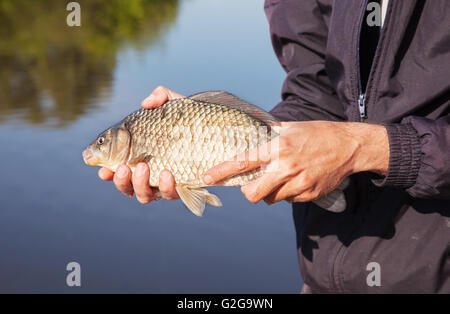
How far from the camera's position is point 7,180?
5.06m

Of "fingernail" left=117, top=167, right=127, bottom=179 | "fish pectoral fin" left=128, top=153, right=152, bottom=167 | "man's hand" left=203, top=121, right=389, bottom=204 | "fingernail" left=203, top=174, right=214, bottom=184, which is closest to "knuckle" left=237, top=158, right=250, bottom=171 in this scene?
"man's hand" left=203, top=121, right=389, bottom=204

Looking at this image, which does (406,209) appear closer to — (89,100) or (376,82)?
(376,82)

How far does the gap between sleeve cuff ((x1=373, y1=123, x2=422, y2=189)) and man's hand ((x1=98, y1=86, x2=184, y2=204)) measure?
0.71 meters

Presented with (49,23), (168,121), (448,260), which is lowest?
(448,260)

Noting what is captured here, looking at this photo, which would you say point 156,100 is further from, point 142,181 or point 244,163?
point 244,163

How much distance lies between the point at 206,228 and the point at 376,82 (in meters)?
2.87

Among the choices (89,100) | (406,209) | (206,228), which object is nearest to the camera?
(406,209)

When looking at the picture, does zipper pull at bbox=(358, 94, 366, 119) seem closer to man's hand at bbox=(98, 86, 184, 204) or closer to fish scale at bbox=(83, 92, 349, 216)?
fish scale at bbox=(83, 92, 349, 216)

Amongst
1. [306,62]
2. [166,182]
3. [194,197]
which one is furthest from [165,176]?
[306,62]

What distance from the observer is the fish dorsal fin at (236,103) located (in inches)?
67.6

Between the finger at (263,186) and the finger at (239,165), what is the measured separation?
5 cm

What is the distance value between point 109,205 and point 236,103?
3122 mm

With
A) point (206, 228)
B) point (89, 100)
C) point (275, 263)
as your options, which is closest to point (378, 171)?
point (275, 263)

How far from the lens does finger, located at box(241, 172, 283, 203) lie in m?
1.57
